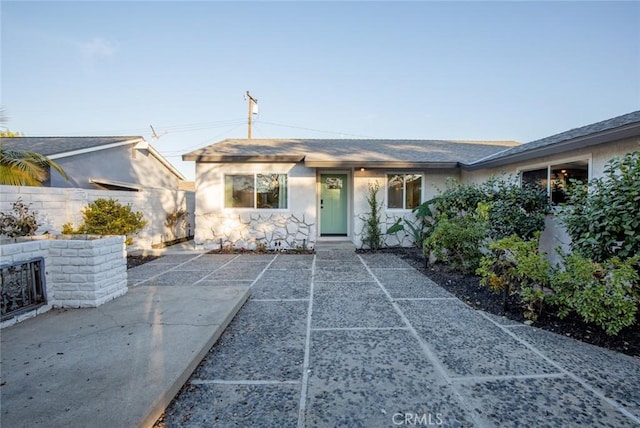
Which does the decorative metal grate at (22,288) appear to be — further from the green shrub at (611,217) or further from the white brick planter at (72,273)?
the green shrub at (611,217)

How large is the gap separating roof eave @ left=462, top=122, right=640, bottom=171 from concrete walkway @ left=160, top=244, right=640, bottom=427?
3.11 metres

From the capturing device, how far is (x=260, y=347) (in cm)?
318

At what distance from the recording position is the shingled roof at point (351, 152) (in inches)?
345

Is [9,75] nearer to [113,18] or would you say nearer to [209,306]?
[113,18]

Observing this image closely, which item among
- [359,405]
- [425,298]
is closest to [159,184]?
[425,298]

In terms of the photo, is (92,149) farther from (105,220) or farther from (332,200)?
(332,200)

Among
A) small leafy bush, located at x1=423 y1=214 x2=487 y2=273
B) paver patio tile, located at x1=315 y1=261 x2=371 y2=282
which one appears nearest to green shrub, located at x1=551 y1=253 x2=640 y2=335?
small leafy bush, located at x1=423 y1=214 x2=487 y2=273

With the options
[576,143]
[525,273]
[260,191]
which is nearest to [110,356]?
[525,273]

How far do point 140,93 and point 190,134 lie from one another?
41.7 ft

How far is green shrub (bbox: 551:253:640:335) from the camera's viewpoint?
3.15m

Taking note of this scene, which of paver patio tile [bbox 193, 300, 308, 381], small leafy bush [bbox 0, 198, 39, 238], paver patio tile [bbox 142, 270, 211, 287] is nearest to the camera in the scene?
paver patio tile [bbox 193, 300, 308, 381]

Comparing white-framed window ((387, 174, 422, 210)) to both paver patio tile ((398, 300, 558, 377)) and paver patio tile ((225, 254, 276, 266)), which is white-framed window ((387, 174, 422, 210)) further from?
paver patio tile ((398, 300, 558, 377))

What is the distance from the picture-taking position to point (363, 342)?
3.31m

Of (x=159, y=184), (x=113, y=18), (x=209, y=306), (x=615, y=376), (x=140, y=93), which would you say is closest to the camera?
(x=615, y=376)
